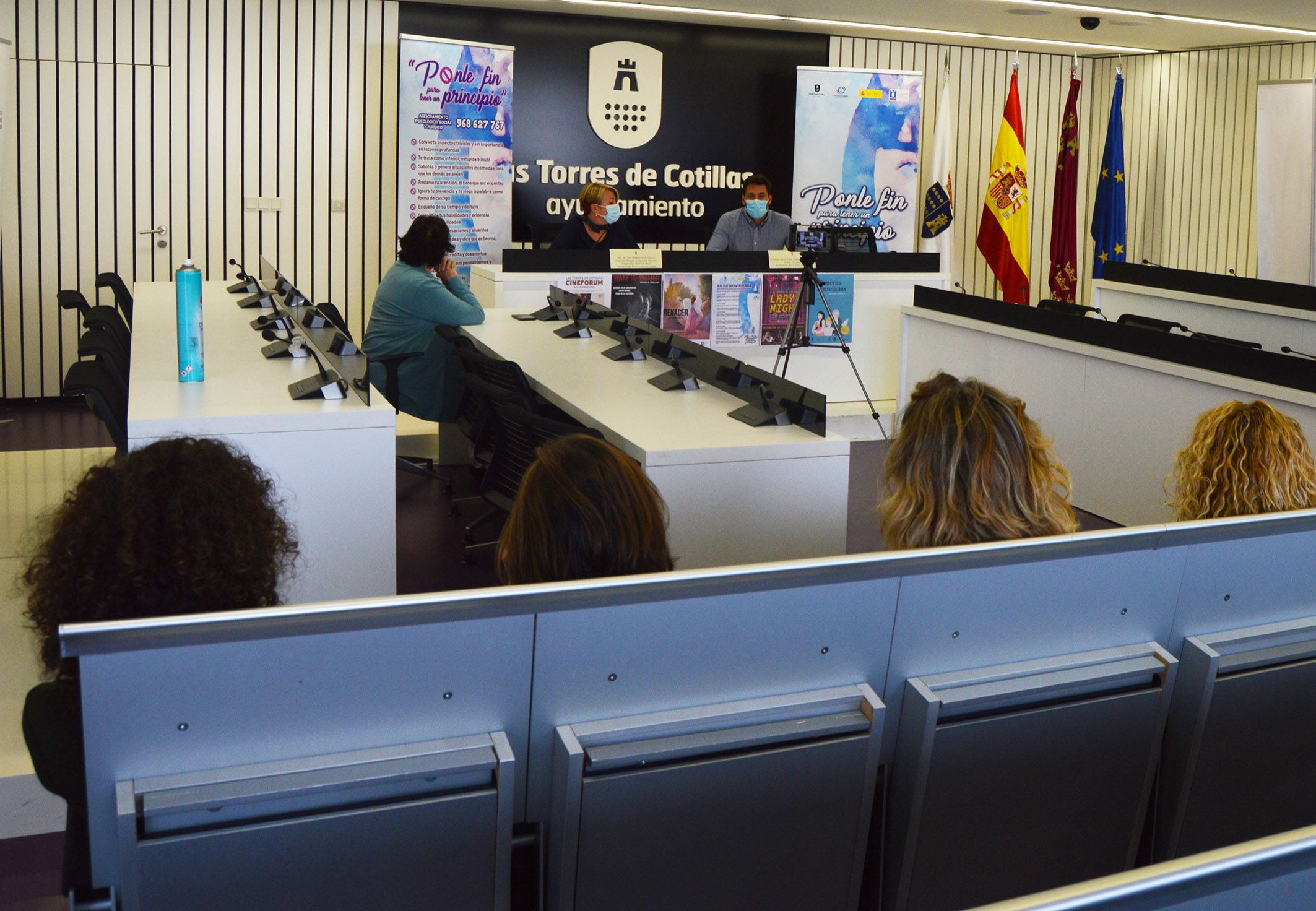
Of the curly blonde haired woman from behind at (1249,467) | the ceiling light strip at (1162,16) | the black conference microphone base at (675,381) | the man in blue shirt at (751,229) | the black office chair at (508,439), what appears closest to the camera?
the curly blonde haired woman from behind at (1249,467)

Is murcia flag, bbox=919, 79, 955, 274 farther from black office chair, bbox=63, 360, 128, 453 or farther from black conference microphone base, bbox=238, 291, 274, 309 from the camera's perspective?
black office chair, bbox=63, 360, 128, 453

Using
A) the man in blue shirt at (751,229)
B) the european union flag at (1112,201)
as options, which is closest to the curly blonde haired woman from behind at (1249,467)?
the man in blue shirt at (751,229)

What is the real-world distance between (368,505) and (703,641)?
1.78 m

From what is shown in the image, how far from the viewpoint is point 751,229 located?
26.3 ft

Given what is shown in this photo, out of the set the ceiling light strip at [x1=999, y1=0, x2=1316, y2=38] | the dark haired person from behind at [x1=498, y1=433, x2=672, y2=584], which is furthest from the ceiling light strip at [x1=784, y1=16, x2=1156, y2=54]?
the dark haired person from behind at [x1=498, y1=433, x2=672, y2=584]

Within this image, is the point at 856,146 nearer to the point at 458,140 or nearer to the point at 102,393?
the point at 458,140

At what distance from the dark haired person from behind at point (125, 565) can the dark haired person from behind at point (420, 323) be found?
3.82 m

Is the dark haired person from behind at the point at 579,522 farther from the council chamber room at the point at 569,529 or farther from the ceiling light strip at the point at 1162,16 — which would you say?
the ceiling light strip at the point at 1162,16

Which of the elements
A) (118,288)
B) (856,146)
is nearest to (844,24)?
(856,146)

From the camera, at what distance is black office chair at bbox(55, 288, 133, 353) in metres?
5.09

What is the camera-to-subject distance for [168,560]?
167cm

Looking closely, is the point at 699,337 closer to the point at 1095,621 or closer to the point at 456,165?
the point at 456,165

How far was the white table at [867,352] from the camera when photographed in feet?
23.6

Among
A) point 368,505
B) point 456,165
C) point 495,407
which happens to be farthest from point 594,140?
point 368,505
